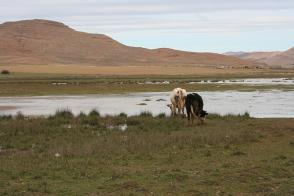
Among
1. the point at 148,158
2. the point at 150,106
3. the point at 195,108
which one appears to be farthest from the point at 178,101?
the point at 148,158

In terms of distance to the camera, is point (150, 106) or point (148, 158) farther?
point (150, 106)

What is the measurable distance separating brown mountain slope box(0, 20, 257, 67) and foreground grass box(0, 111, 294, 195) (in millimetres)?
129028

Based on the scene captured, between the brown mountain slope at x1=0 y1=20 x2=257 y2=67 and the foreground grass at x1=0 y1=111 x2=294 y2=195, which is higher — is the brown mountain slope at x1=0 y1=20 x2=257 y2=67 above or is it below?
above

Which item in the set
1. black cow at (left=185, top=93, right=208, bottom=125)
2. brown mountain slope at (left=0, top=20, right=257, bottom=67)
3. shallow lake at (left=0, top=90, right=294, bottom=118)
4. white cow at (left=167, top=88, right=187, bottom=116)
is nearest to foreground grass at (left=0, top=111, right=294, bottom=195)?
black cow at (left=185, top=93, right=208, bottom=125)

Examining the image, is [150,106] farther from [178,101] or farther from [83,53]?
[83,53]

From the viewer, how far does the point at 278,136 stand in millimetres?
17750

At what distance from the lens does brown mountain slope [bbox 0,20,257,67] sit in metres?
159

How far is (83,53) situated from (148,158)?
6400 inches

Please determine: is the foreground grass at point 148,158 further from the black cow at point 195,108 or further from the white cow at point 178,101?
A: the white cow at point 178,101

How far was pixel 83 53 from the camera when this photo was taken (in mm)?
174750

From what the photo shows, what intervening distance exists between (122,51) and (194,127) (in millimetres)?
169508

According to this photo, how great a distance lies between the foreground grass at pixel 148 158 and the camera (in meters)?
10.8

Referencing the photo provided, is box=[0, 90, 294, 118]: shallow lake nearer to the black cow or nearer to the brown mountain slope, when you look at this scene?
the black cow

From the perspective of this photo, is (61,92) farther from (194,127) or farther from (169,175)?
(169,175)
